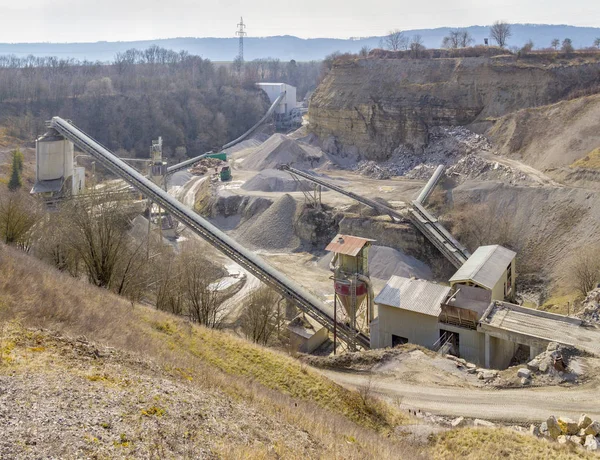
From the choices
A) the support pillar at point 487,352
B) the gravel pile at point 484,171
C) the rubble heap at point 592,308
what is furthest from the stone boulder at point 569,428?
the gravel pile at point 484,171

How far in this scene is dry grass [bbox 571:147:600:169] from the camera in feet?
120

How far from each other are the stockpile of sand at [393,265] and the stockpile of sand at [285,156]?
→ 25.0m

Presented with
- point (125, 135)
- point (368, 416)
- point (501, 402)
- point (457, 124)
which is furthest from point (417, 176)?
point (125, 135)

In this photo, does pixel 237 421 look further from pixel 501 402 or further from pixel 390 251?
pixel 390 251

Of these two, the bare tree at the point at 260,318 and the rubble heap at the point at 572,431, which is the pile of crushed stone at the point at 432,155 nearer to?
the bare tree at the point at 260,318

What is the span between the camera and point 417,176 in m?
50.2

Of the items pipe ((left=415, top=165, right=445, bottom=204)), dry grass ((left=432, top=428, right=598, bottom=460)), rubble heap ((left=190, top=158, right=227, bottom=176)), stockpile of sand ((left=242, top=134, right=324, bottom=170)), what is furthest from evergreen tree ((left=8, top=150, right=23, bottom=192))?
dry grass ((left=432, top=428, right=598, bottom=460))

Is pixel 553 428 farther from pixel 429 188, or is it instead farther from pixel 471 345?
pixel 429 188

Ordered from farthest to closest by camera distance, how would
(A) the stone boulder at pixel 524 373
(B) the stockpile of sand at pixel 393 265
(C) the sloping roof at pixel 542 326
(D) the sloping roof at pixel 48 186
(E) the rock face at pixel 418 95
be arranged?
(E) the rock face at pixel 418 95 < (D) the sloping roof at pixel 48 186 < (B) the stockpile of sand at pixel 393 265 < (C) the sloping roof at pixel 542 326 < (A) the stone boulder at pixel 524 373

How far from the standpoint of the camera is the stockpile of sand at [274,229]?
41438mm

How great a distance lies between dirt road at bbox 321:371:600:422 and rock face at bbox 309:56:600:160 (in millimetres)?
41412

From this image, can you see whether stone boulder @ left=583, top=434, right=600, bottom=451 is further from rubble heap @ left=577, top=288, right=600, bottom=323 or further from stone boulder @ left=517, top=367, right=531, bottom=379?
rubble heap @ left=577, top=288, right=600, bottom=323

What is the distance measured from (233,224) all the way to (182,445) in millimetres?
38889

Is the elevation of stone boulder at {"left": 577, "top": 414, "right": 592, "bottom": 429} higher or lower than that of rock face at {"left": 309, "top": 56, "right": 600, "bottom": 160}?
lower
